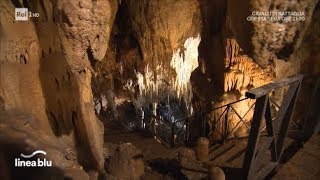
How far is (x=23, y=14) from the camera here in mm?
4062

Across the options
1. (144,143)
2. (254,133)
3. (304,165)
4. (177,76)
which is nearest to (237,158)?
(304,165)

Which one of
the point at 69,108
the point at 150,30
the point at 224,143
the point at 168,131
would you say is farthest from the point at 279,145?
the point at 168,131

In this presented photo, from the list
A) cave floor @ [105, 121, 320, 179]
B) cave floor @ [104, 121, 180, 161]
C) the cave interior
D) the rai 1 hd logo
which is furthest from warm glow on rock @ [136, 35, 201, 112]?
the rai 1 hd logo

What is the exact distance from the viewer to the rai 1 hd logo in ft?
13.1

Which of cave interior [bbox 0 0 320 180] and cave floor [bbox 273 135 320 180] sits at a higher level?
cave interior [bbox 0 0 320 180]

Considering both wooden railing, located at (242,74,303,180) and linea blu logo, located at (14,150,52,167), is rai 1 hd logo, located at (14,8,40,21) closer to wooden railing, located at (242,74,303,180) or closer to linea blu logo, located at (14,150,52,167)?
linea blu logo, located at (14,150,52,167)

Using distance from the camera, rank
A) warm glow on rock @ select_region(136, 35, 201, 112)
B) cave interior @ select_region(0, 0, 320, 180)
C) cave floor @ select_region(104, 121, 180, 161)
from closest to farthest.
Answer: cave interior @ select_region(0, 0, 320, 180) → cave floor @ select_region(104, 121, 180, 161) → warm glow on rock @ select_region(136, 35, 201, 112)

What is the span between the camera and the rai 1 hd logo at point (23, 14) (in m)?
4.00

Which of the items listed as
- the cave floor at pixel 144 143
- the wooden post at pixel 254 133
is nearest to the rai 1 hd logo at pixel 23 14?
the cave floor at pixel 144 143

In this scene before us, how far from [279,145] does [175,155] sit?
2.37 metres

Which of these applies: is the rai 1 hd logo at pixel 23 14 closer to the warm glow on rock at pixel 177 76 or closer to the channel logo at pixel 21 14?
the channel logo at pixel 21 14

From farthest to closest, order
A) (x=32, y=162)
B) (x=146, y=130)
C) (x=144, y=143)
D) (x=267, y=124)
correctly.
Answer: (x=146, y=130)
(x=144, y=143)
(x=267, y=124)
(x=32, y=162)

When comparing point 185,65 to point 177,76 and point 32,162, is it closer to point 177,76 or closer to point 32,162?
point 177,76

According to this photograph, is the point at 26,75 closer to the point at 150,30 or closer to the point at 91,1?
the point at 91,1
